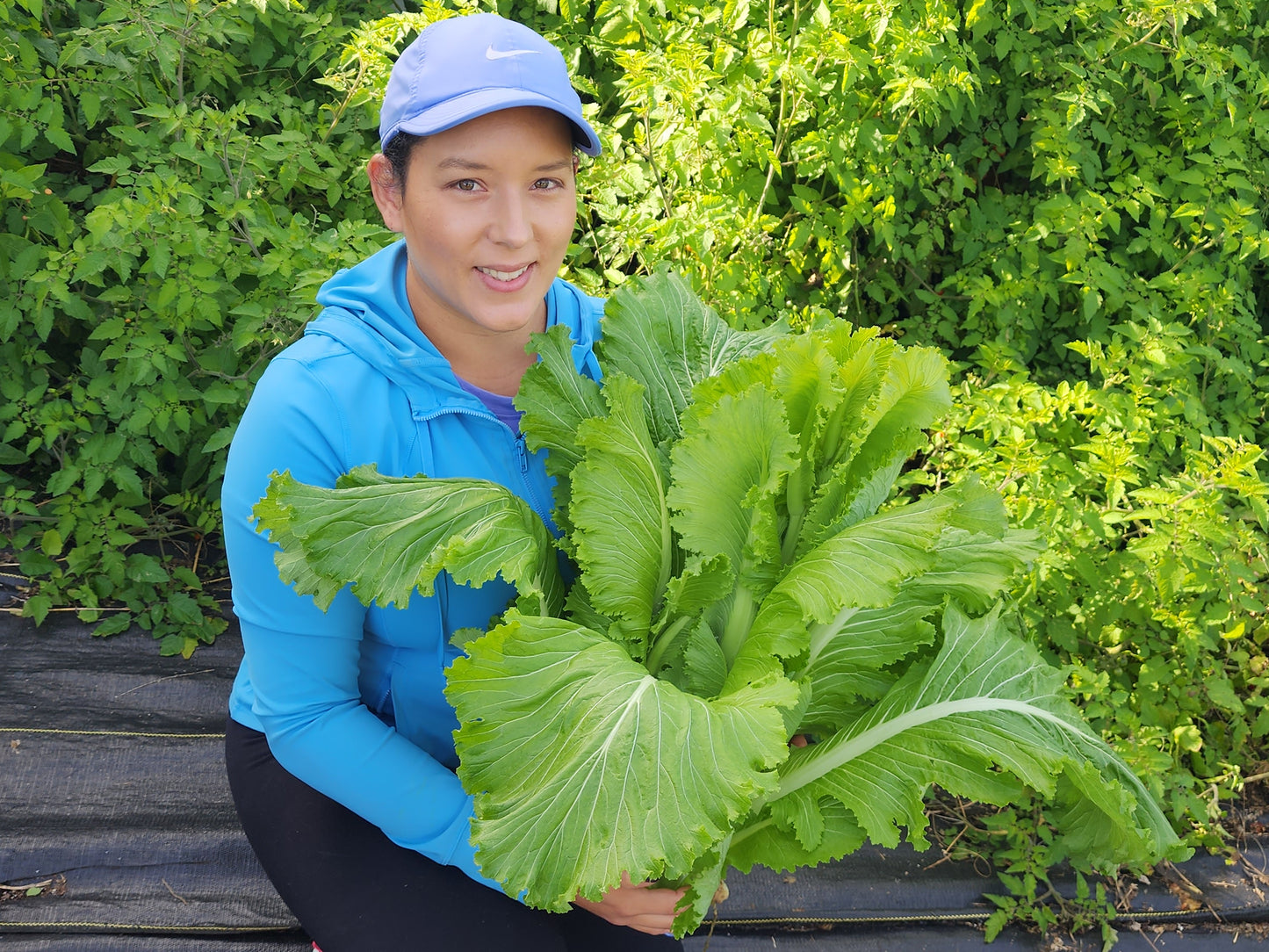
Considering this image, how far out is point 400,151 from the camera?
1.59 meters

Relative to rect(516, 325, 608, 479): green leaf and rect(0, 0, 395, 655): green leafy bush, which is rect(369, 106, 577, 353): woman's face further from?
rect(0, 0, 395, 655): green leafy bush

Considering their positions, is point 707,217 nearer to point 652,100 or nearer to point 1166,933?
point 652,100

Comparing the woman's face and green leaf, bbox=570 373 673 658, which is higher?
the woman's face

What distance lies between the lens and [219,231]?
2977mm

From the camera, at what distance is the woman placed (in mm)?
1543

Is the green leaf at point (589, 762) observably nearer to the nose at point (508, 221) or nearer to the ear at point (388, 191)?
the nose at point (508, 221)

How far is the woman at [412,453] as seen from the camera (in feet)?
5.06

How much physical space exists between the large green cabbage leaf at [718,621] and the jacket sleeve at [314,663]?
18cm

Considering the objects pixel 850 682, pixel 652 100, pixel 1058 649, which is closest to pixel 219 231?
pixel 652 100

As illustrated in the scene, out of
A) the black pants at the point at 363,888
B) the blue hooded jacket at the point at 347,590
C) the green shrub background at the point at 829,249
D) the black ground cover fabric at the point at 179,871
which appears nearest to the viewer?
the blue hooded jacket at the point at 347,590

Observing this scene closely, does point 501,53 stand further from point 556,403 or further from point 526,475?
point 526,475

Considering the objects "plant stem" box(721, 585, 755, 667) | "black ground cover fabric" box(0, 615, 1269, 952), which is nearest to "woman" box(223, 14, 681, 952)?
"plant stem" box(721, 585, 755, 667)

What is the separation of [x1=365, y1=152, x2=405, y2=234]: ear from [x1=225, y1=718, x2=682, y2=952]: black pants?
1078mm

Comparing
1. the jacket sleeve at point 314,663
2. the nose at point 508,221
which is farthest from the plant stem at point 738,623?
the nose at point 508,221
